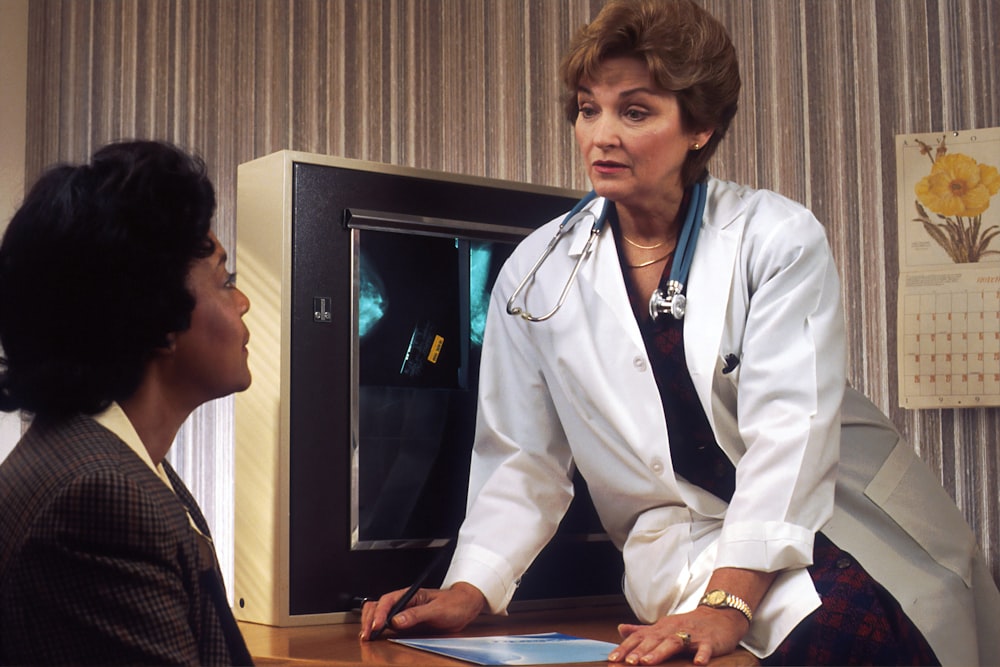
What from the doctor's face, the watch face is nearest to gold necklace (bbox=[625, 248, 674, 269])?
the doctor's face

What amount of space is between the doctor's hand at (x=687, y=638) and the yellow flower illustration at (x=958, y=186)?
1.03 metres

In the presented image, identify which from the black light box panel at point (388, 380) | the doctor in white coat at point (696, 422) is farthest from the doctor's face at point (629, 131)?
the black light box panel at point (388, 380)

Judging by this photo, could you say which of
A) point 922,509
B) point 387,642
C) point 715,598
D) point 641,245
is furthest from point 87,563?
point 922,509

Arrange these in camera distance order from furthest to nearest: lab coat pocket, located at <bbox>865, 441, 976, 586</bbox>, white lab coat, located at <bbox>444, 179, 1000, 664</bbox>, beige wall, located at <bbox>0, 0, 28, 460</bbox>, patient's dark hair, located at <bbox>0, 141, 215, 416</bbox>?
beige wall, located at <bbox>0, 0, 28, 460</bbox>, lab coat pocket, located at <bbox>865, 441, 976, 586</bbox>, white lab coat, located at <bbox>444, 179, 1000, 664</bbox>, patient's dark hair, located at <bbox>0, 141, 215, 416</bbox>

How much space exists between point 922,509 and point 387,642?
73cm

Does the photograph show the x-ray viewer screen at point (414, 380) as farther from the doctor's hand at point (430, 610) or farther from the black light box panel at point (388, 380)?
the doctor's hand at point (430, 610)

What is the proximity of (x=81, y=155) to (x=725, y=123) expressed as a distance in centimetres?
176

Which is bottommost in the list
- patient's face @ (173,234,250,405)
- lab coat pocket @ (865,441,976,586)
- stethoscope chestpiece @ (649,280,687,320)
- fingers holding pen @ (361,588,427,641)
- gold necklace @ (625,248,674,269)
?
fingers holding pen @ (361,588,427,641)

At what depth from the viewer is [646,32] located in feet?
5.01

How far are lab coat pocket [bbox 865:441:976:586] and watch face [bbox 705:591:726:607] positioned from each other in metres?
0.30

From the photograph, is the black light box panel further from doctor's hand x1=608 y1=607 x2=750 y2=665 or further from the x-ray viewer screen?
doctor's hand x1=608 y1=607 x2=750 y2=665

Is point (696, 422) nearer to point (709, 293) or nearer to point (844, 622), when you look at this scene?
point (709, 293)

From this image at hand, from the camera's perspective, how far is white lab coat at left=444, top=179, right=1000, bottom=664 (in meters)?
1.38

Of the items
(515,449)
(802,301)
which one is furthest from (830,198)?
(515,449)
